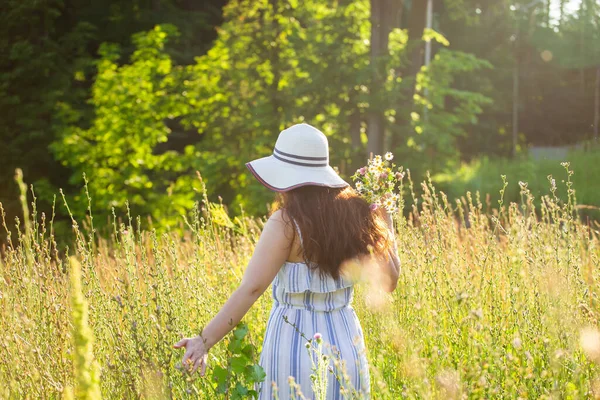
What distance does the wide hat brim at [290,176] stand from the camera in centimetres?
249

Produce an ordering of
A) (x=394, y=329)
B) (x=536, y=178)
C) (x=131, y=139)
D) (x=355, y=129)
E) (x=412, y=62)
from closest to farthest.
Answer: (x=394, y=329) → (x=131, y=139) → (x=355, y=129) → (x=412, y=62) → (x=536, y=178)

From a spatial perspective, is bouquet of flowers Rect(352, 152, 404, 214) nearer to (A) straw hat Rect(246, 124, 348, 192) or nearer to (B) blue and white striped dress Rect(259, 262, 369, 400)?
(A) straw hat Rect(246, 124, 348, 192)

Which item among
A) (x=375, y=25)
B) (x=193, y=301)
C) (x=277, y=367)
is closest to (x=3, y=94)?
(x=375, y=25)

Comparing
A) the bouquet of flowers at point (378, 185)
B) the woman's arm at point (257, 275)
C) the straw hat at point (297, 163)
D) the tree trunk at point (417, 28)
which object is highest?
the tree trunk at point (417, 28)

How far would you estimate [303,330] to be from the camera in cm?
254

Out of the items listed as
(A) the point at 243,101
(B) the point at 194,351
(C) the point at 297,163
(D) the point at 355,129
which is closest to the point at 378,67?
(D) the point at 355,129

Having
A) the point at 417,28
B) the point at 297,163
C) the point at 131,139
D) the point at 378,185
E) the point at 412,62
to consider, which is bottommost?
the point at 131,139

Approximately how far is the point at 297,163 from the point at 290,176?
7 cm

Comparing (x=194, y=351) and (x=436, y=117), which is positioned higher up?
(x=436, y=117)

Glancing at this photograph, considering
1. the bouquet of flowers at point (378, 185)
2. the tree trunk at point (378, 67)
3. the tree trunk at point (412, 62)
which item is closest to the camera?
the bouquet of flowers at point (378, 185)

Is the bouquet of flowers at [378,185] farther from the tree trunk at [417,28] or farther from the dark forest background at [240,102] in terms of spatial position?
the tree trunk at [417,28]

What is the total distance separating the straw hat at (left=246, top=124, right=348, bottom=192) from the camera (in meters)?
2.52

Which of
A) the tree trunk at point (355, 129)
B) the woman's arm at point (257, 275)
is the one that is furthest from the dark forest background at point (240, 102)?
the woman's arm at point (257, 275)

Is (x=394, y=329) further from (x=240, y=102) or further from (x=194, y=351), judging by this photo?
(x=240, y=102)
